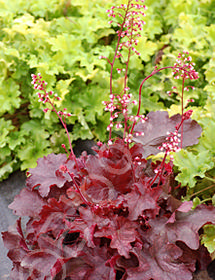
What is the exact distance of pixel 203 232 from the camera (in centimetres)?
159

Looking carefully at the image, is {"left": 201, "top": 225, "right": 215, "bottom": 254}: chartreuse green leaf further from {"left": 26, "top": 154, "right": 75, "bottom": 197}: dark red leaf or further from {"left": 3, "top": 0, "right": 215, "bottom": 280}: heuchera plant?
{"left": 26, "top": 154, "right": 75, "bottom": 197}: dark red leaf

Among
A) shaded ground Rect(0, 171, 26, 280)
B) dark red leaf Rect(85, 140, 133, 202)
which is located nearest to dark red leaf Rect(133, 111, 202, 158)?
dark red leaf Rect(85, 140, 133, 202)

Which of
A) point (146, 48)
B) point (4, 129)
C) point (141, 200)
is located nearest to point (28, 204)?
point (141, 200)

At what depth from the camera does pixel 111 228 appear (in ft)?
4.55

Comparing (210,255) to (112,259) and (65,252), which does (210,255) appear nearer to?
(112,259)

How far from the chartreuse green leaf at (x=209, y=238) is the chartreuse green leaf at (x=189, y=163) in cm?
23

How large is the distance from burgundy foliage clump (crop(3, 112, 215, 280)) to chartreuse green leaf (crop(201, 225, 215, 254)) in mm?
76

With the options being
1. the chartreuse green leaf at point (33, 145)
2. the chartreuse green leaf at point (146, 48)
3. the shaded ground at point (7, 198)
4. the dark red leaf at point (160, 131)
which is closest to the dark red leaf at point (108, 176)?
the dark red leaf at point (160, 131)

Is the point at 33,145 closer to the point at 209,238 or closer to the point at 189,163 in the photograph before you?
the point at 189,163

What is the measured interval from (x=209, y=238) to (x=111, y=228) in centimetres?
48

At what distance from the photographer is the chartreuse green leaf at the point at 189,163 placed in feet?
5.31

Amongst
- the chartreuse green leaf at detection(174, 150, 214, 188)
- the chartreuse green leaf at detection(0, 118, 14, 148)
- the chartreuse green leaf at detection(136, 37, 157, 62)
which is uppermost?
the chartreuse green leaf at detection(136, 37, 157, 62)

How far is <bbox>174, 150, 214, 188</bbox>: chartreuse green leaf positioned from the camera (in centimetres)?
162

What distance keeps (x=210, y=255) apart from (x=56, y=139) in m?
1.34
